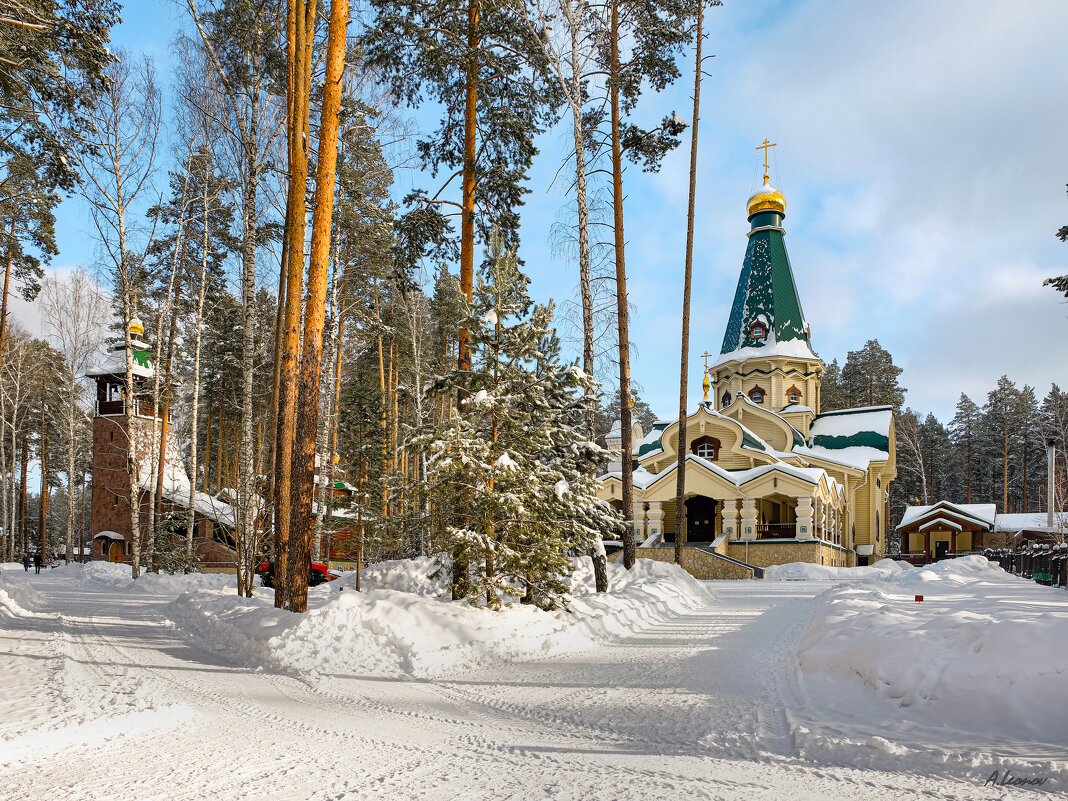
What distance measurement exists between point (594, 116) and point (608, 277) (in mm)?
3602

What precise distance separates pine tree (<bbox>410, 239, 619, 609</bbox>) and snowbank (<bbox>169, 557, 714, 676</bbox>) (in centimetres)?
63

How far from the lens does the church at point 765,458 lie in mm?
27500

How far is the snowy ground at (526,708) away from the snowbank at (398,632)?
29 millimetres

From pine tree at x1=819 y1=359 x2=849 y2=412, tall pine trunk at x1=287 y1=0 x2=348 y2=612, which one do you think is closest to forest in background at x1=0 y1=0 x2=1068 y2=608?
tall pine trunk at x1=287 y1=0 x2=348 y2=612

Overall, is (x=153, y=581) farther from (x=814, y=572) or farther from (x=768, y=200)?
(x=768, y=200)

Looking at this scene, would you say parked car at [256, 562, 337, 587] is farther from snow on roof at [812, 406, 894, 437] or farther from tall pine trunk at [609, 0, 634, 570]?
snow on roof at [812, 406, 894, 437]

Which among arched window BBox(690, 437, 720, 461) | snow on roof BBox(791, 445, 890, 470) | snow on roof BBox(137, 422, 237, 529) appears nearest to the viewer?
snow on roof BBox(137, 422, 237, 529)

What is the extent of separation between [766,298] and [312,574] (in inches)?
1087

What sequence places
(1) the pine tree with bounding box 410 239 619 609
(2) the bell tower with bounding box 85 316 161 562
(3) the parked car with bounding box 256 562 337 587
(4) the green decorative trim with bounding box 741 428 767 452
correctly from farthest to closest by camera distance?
(4) the green decorative trim with bounding box 741 428 767 452, (2) the bell tower with bounding box 85 316 161 562, (3) the parked car with bounding box 256 562 337 587, (1) the pine tree with bounding box 410 239 619 609

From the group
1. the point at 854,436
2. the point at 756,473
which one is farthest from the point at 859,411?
the point at 756,473

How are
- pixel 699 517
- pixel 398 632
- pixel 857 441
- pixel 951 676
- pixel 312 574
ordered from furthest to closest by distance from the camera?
pixel 857 441 < pixel 699 517 < pixel 312 574 < pixel 398 632 < pixel 951 676

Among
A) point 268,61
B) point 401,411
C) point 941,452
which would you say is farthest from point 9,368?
point 941,452

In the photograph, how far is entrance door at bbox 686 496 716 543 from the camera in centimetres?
3209

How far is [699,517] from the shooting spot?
107 ft
